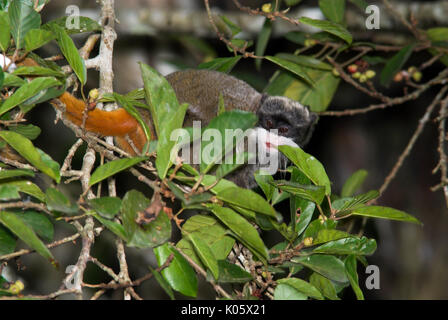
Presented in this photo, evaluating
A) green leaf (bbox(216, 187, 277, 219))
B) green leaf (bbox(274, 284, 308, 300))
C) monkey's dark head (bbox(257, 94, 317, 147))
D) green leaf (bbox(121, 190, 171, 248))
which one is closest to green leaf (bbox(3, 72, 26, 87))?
green leaf (bbox(121, 190, 171, 248))

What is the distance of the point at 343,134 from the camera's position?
242 inches

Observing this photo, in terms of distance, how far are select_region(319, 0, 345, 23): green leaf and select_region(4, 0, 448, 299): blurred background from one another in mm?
822

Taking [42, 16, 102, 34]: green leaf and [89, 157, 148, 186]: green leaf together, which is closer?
[89, 157, 148, 186]: green leaf

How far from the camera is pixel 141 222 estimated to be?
156 cm

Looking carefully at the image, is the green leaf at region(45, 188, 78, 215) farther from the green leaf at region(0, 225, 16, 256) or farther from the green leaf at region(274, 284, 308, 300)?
the green leaf at region(274, 284, 308, 300)

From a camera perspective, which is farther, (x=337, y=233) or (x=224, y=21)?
(x=224, y=21)

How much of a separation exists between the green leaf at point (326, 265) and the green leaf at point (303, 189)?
7.7 inches

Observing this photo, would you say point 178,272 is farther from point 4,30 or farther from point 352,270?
point 4,30

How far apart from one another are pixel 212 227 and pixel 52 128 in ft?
9.43

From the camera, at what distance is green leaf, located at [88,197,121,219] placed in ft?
4.98

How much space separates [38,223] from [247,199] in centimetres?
79
